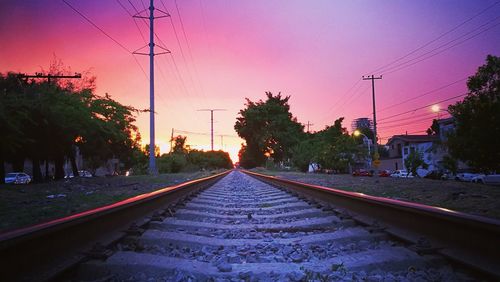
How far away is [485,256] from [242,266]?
78.9 inches

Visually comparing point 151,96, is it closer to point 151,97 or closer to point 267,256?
point 151,97

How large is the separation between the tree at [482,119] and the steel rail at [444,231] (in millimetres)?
18705

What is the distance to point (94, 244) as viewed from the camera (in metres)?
4.13

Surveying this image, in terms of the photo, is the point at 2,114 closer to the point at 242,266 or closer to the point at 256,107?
the point at 242,266

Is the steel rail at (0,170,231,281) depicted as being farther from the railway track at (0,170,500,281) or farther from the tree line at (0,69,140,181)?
the tree line at (0,69,140,181)

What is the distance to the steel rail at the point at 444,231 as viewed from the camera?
128 inches

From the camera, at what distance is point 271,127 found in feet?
242

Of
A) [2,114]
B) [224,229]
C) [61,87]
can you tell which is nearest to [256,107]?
[61,87]

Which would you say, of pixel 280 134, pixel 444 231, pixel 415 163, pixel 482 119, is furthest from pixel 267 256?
pixel 280 134

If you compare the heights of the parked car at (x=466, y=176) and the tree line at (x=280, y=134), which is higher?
the tree line at (x=280, y=134)

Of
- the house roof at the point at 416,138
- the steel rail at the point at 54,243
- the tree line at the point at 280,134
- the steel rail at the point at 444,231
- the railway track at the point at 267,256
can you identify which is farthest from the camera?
the house roof at the point at 416,138

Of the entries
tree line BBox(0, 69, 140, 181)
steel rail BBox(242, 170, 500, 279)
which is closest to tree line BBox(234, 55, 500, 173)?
steel rail BBox(242, 170, 500, 279)

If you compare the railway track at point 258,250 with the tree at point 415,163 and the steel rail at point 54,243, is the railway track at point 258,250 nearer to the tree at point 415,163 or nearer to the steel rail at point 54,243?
the steel rail at point 54,243

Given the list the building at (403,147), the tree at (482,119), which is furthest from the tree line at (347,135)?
the building at (403,147)
